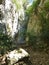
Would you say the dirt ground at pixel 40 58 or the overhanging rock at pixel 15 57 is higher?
the overhanging rock at pixel 15 57

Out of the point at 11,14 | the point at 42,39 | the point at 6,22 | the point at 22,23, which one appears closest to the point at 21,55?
the point at 42,39

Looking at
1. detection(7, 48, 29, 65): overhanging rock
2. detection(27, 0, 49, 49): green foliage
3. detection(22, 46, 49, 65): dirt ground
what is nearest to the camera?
detection(7, 48, 29, 65): overhanging rock

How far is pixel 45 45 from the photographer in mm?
12312

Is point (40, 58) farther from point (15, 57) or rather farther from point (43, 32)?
point (43, 32)

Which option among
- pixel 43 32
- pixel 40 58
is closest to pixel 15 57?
pixel 40 58

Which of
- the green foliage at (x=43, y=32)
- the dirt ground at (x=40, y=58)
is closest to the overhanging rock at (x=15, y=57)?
the dirt ground at (x=40, y=58)

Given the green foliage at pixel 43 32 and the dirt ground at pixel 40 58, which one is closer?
the dirt ground at pixel 40 58

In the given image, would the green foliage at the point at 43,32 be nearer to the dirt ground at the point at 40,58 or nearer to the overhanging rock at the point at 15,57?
the dirt ground at the point at 40,58

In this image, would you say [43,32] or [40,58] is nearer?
[40,58]

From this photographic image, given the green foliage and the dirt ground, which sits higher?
the green foliage

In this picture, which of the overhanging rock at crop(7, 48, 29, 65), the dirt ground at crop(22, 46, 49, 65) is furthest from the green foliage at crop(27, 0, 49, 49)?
the overhanging rock at crop(7, 48, 29, 65)

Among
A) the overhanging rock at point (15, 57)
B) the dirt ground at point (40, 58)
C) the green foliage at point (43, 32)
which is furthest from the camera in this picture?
the green foliage at point (43, 32)

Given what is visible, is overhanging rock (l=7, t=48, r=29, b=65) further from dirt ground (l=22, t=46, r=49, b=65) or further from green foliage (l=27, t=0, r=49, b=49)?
green foliage (l=27, t=0, r=49, b=49)

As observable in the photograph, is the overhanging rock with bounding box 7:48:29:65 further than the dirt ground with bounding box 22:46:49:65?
No
